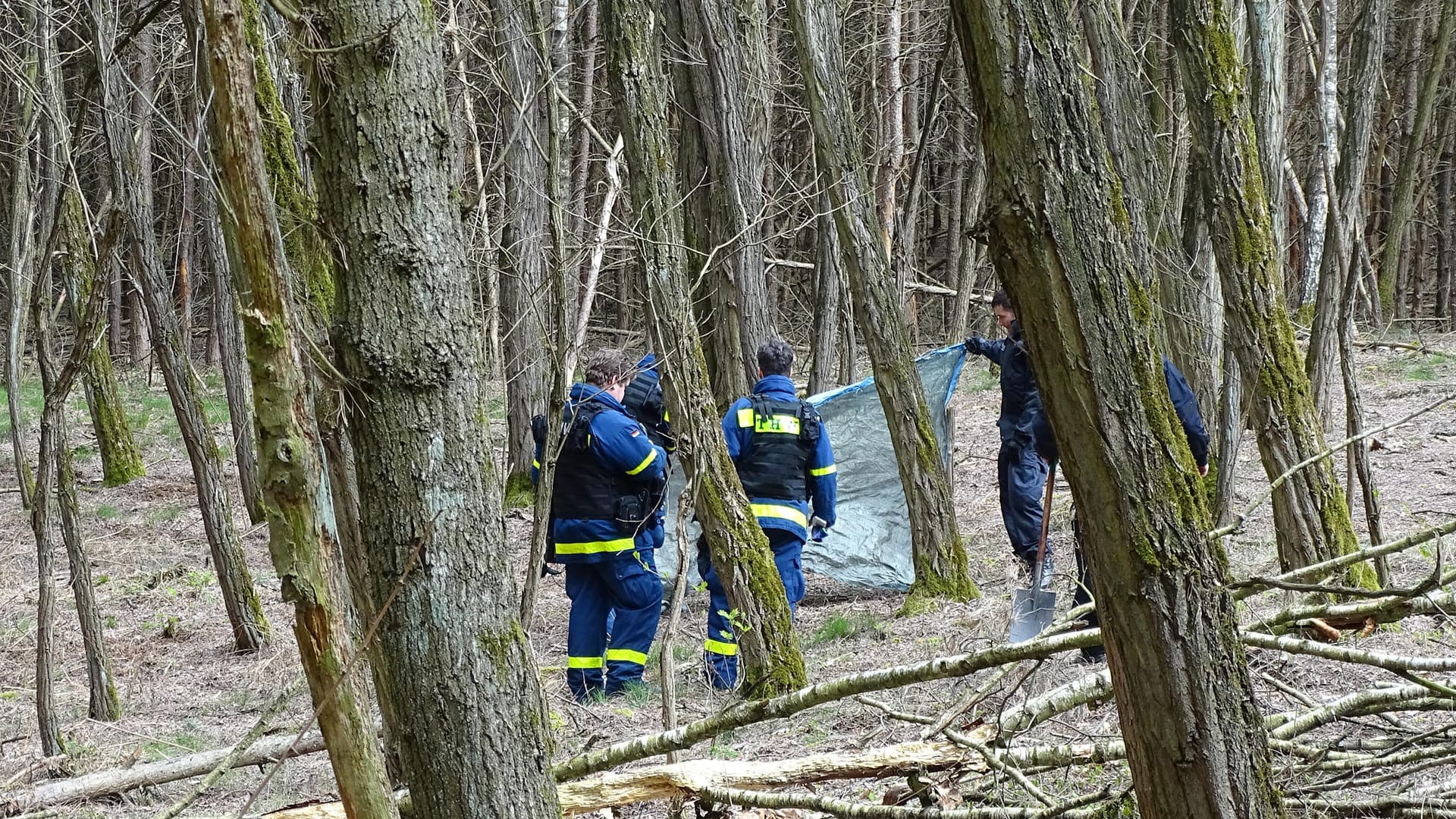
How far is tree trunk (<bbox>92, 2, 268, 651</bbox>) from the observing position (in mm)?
7508

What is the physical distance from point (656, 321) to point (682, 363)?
0.27 meters

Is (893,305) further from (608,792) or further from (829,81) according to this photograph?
(608,792)

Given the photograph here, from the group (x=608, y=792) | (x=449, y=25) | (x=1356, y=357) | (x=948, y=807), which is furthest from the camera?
(x=1356, y=357)

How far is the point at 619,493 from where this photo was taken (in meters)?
7.29

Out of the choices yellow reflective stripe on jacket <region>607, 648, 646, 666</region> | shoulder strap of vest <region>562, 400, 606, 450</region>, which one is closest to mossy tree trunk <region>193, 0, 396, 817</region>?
shoulder strap of vest <region>562, 400, 606, 450</region>

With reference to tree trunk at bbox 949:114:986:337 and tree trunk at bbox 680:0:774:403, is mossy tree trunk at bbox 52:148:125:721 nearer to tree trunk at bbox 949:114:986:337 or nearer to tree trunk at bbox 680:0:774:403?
tree trunk at bbox 680:0:774:403

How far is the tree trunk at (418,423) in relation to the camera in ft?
10.1

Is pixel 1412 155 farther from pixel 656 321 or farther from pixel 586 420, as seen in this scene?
pixel 656 321

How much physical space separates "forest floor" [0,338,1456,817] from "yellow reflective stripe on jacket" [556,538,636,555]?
86 centimetres

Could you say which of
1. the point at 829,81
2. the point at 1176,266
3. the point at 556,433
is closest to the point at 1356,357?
the point at 1176,266

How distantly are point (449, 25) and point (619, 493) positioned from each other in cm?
325

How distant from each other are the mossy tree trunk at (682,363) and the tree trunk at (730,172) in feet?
5.39

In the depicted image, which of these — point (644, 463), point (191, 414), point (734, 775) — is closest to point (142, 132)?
point (191, 414)

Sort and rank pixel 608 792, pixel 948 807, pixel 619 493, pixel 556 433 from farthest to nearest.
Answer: pixel 619 493 < pixel 556 433 < pixel 608 792 < pixel 948 807
